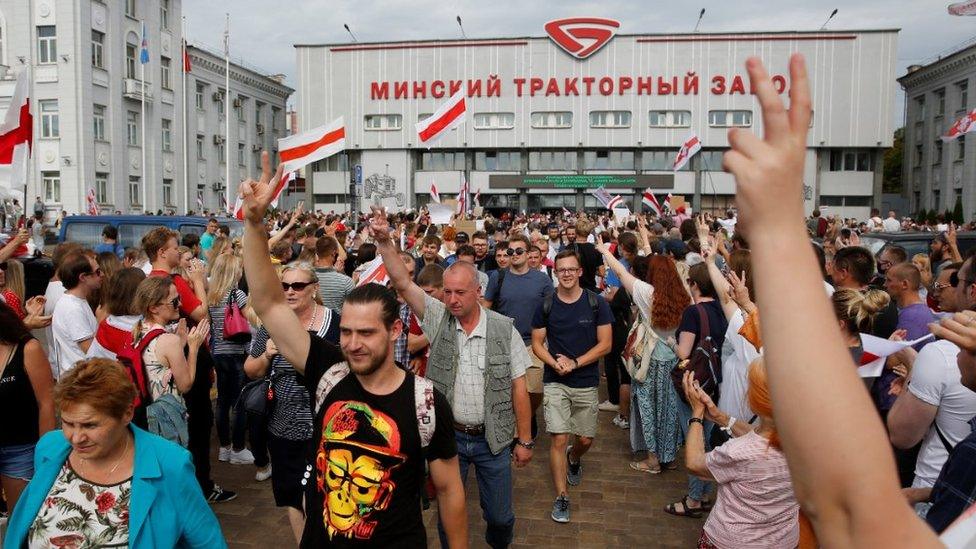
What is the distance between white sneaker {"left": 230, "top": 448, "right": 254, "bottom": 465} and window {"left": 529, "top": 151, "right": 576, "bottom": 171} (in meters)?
41.8

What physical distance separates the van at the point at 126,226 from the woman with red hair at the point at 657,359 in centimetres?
971

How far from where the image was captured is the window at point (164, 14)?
37750 millimetres

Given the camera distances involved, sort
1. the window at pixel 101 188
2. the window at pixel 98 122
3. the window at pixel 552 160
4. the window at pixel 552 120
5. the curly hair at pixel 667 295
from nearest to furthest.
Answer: the curly hair at pixel 667 295 < the window at pixel 98 122 < the window at pixel 101 188 < the window at pixel 552 120 < the window at pixel 552 160

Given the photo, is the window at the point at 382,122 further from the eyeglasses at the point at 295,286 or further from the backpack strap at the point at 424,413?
the backpack strap at the point at 424,413

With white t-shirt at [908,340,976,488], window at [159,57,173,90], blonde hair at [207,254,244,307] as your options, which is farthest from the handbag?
window at [159,57,173,90]

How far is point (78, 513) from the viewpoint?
8.76ft

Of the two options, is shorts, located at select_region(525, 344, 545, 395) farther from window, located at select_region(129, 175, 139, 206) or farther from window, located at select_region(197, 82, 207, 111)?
window, located at select_region(197, 82, 207, 111)

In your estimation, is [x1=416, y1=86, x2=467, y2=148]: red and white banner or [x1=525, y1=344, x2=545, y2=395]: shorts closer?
[x1=525, y1=344, x2=545, y2=395]: shorts

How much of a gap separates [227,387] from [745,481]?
5254mm

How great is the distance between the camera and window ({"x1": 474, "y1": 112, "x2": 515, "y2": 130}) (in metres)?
46.1

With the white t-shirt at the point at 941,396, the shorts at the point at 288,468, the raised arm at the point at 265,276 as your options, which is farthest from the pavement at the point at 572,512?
the raised arm at the point at 265,276

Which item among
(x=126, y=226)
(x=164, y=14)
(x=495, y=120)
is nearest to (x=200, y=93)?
(x=164, y=14)

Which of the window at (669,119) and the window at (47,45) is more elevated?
the window at (47,45)

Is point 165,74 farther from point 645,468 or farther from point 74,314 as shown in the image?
point 645,468
